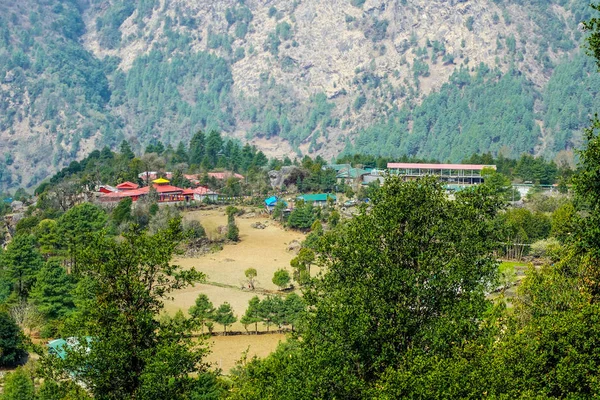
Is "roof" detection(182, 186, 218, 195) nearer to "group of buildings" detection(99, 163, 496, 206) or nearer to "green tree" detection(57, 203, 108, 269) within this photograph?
"group of buildings" detection(99, 163, 496, 206)

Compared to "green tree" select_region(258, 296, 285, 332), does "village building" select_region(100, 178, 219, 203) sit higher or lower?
higher

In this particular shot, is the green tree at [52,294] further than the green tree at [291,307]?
Yes

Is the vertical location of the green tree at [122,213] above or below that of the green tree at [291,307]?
above

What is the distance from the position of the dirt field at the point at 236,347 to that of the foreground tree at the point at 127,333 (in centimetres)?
1827

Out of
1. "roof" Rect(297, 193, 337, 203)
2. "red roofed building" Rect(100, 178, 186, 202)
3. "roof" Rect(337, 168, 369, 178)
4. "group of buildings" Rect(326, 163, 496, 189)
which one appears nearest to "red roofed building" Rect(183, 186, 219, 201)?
"red roofed building" Rect(100, 178, 186, 202)

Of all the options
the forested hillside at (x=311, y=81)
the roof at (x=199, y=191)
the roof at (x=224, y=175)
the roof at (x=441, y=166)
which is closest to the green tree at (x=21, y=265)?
the roof at (x=199, y=191)

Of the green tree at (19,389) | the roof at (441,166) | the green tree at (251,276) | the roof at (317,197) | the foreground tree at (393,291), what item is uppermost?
the foreground tree at (393,291)

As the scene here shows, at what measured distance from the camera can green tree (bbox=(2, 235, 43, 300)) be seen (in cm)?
4600

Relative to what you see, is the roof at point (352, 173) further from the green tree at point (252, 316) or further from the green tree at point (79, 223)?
the green tree at point (252, 316)

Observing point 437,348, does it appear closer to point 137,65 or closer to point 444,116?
point 444,116

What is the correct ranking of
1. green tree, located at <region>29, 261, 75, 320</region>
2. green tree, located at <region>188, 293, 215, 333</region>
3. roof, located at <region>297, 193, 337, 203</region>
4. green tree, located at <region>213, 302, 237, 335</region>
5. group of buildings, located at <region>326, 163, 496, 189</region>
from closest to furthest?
green tree, located at <region>188, 293, 215, 333</region>, green tree, located at <region>213, 302, 237, 335</region>, green tree, located at <region>29, 261, 75, 320</region>, roof, located at <region>297, 193, 337, 203</region>, group of buildings, located at <region>326, 163, 496, 189</region>

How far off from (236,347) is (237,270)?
62.9 feet

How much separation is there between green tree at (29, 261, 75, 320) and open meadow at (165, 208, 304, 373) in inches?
225

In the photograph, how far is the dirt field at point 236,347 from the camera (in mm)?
36156
